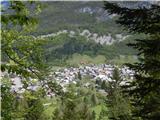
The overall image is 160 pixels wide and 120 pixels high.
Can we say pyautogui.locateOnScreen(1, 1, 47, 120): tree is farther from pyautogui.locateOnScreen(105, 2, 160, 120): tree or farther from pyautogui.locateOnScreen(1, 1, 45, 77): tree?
pyautogui.locateOnScreen(105, 2, 160, 120): tree

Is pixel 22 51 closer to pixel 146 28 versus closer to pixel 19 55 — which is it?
pixel 19 55

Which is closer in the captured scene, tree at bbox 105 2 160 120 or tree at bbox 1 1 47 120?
tree at bbox 1 1 47 120

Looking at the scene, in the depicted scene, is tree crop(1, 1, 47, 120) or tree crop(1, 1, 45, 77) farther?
tree crop(1, 1, 47, 120)

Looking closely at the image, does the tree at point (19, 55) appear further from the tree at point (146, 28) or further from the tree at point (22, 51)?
the tree at point (146, 28)

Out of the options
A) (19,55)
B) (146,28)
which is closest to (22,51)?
(19,55)

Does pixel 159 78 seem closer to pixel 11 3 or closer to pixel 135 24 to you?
pixel 135 24

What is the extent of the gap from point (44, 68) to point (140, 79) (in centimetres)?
460

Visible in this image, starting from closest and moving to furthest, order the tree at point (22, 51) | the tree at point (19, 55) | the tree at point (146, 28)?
the tree at point (22, 51)
the tree at point (19, 55)
the tree at point (146, 28)

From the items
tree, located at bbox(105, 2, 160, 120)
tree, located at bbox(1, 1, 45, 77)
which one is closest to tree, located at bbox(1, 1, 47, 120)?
tree, located at bbox(1, 1, 45, 77)

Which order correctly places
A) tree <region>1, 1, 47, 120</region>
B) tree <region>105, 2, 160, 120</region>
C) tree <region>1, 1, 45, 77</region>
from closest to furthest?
tree <region>1, 1, 45, 77</region> → tree <region>1, 1, 47, 120</region> → tree <region>105, 2, 160, 120</region>

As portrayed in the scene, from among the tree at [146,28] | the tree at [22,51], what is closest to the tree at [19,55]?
the tree at [22,51]

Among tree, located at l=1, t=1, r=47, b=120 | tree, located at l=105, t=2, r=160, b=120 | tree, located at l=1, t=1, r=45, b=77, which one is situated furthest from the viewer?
tree, located at l=105, t=2, r=160, b=120

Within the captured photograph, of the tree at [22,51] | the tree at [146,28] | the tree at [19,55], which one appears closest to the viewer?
the tree at [22,51]

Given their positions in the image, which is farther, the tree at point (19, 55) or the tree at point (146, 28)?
the tree at point (146, 28)
